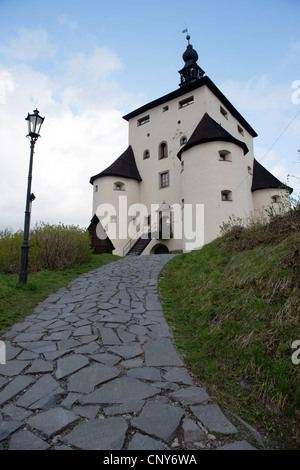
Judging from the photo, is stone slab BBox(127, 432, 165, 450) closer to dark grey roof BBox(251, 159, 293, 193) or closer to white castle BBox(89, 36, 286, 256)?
white castle BBox(89, 36, 286, 256)

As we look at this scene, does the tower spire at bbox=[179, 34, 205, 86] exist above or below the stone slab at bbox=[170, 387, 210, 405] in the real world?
above

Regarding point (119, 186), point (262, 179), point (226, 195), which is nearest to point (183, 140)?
point (119, 186)

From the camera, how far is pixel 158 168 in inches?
879

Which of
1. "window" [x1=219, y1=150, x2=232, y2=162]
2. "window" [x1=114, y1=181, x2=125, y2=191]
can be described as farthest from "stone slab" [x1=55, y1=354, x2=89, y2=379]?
"window" [x1=114, y1=181, x2=125, y2=191]

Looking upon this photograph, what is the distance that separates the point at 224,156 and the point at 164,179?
6243 mm

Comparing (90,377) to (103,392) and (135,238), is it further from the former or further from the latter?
(135,238)

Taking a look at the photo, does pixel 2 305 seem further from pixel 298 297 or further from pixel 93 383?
pixel 298 297

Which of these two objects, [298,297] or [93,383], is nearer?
[93,383]

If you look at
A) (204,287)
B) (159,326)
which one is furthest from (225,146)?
(159,326)

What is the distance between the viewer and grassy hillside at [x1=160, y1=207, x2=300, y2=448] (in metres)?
2.16

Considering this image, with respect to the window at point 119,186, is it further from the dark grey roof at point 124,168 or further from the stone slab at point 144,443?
the stone slab at point 144,443

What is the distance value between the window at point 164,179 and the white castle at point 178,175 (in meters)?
0.09

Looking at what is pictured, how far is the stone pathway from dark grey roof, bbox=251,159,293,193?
20.9 meters
